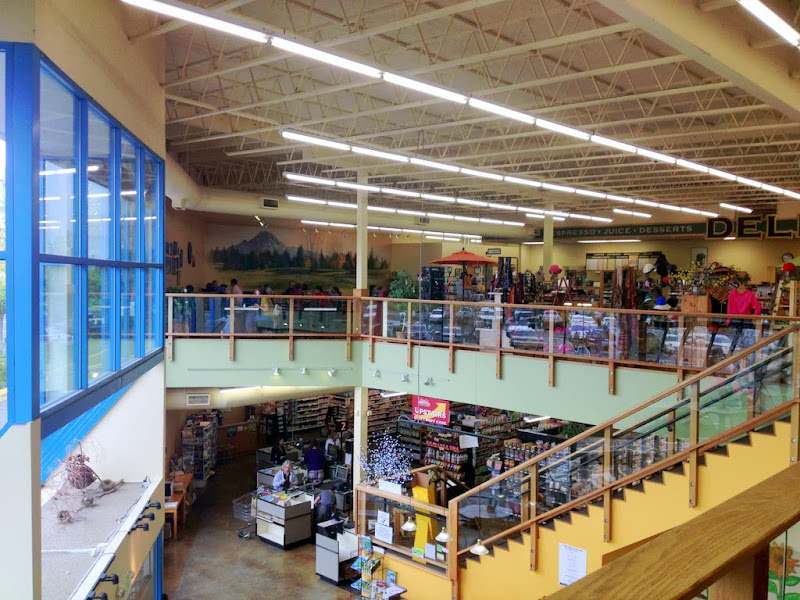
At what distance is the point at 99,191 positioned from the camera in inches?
284

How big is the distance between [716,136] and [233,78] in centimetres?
1078

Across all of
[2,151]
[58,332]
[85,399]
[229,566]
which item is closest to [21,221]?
[2,151]

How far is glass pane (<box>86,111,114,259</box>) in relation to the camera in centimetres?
691

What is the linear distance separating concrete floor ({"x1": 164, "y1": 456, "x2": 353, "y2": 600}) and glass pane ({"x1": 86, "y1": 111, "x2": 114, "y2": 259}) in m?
6.99

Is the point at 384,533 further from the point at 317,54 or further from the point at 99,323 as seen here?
the point at 317,54

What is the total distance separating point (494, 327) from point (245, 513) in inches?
302

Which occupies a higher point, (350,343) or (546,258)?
(546,258)

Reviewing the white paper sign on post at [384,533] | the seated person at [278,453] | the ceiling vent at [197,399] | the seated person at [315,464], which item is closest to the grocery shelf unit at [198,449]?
the seated person at [278,453]

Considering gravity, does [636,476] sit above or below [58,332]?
below

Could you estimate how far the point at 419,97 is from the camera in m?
13.6

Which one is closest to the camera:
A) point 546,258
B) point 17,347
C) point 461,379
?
point 17,347

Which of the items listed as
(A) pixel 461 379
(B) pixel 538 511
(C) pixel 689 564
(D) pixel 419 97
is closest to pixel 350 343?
(A) pixel 461 379

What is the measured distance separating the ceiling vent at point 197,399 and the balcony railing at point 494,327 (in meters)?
1.31

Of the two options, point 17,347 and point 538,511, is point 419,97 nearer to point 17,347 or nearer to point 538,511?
point 538,511
